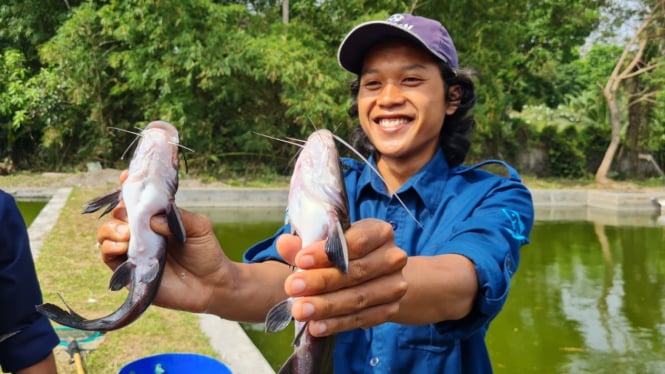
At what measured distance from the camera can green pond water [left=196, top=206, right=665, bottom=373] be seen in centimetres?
465

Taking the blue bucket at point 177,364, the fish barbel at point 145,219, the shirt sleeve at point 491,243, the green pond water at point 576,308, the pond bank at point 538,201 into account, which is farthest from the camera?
the pond bank at point 538,201

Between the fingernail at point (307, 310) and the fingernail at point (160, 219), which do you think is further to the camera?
the fingernail at point (160, 219)

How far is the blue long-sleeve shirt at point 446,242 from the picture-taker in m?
1.40

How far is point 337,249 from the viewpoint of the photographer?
93 cm

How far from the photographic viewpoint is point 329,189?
973 mm

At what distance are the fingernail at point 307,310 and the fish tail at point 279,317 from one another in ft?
0.19

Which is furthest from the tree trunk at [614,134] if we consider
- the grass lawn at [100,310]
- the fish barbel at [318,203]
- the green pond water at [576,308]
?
the fish barbel at [318,203]

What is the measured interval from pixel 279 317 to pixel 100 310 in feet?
12.0

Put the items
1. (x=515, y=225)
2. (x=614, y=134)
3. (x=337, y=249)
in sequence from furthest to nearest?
(x=614, y=134)
(x=515, y=225)
(x=337, y=249)

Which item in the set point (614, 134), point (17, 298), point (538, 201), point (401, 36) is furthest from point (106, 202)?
point (614, 134)

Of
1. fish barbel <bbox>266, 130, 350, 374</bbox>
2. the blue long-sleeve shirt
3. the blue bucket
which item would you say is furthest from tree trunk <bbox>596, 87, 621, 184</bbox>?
fish barbel <bbox>266, 130, 350, 374</bbox>

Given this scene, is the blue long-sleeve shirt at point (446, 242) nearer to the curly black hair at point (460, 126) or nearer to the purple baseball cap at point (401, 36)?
the curly black hair at point (460, 126)

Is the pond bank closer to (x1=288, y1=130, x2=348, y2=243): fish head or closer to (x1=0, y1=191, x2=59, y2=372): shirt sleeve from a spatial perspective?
(x1=0, y1=191, x2=59, y2=372): shirt sleeve

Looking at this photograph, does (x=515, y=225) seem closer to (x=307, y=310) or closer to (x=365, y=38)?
(x=365, y=38)
